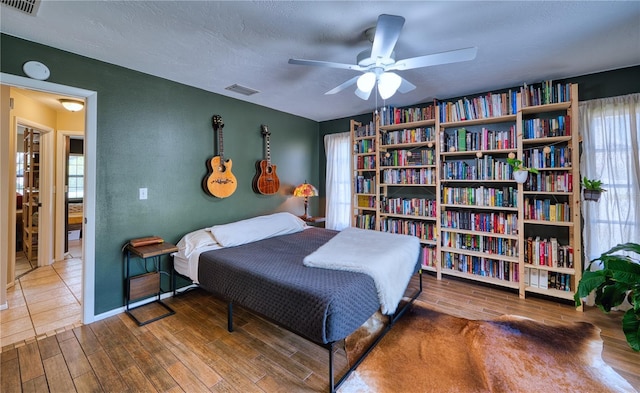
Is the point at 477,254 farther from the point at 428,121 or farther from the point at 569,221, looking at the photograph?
the point at 428,121

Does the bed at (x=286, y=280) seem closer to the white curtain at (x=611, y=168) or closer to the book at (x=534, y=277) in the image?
the book at (x=534, y=277)

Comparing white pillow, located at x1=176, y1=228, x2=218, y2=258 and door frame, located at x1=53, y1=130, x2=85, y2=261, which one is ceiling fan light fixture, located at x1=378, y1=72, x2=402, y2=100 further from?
door frame, located at x1=53, y1=130, x2=85, y2=261

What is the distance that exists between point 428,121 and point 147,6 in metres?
3.02

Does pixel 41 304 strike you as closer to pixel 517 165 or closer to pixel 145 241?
Result: pixel 145 241

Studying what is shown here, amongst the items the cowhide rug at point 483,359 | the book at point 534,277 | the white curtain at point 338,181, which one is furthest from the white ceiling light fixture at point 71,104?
the book at point 534,277

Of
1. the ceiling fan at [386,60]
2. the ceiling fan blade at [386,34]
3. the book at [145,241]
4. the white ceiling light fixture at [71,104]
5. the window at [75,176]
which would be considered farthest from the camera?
the window at [75,176]

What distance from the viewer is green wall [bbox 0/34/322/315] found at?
7.84 feet

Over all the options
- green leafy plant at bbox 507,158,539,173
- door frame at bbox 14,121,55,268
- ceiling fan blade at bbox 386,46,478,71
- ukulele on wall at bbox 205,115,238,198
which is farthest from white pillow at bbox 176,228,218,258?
green leafy plant at bbox 507,158,539,173

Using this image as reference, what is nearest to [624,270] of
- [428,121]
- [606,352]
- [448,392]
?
[606,352]

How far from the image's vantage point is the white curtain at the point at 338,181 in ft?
14.6

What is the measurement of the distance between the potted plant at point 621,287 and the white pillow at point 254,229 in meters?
2.87

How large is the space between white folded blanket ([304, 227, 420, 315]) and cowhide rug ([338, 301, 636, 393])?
1.11 ft

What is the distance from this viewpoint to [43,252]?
3.78m

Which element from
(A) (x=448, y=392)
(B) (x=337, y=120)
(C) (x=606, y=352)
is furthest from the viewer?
(B) (x=337, y=120)
